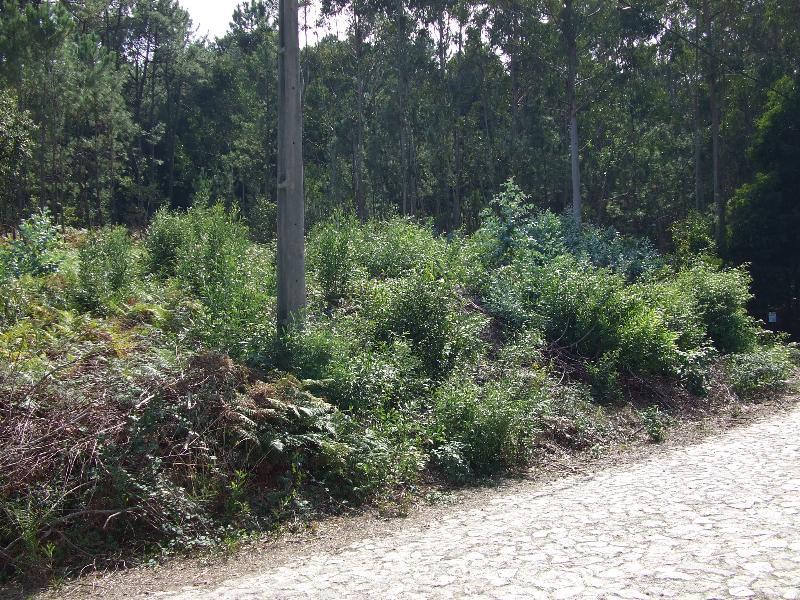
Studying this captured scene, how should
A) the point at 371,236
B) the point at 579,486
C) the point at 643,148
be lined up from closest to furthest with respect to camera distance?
the point at 579,486 < the point at 371,236 < the point at 643,148

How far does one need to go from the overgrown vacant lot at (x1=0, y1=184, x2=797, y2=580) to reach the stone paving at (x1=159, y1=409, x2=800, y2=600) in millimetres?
1041

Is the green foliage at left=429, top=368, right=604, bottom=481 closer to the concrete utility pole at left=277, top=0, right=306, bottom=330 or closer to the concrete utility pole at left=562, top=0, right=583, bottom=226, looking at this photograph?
the concrete utility pole at left=277, top=0, right=306, bottom=330

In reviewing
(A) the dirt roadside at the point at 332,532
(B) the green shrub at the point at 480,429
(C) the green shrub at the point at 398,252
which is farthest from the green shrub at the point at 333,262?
(A) the dirt roadside at the point at 332,532

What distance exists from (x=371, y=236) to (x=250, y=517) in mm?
8821

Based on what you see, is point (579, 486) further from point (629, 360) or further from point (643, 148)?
point (643, 148)

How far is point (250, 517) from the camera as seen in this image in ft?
21.4

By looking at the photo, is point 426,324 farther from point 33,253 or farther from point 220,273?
point 33,253

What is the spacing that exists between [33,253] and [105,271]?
151cm

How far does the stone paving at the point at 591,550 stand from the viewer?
4.95 meters

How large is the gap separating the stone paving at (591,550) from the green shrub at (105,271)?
20.2ft

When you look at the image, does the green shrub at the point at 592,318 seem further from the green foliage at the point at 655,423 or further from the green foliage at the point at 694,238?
the green foliage at the point at 694,238

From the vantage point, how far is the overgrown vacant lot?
20.2 feet

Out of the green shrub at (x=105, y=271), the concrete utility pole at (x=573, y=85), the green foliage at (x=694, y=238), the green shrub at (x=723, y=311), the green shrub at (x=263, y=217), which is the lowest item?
the green shrub at (x=723, y=311)

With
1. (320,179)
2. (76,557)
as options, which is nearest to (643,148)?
(320,179)
